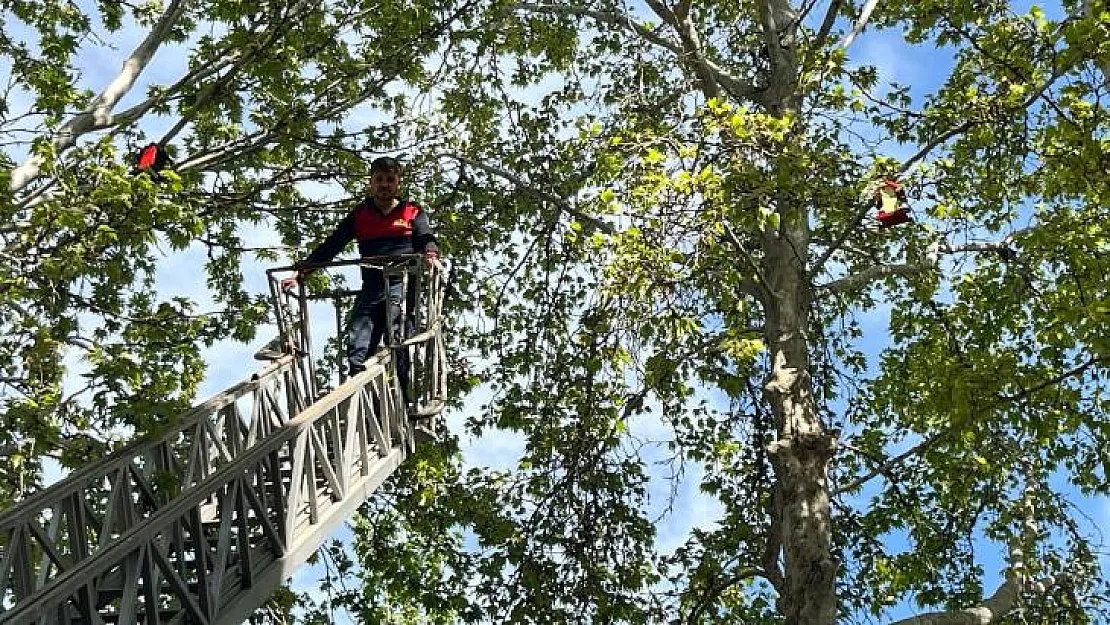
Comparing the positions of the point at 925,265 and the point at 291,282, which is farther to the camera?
the point at 925,265

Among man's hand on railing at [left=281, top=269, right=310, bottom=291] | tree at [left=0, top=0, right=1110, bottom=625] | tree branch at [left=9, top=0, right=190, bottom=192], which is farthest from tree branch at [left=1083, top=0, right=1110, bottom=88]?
tree branch at [left=9, top=0, right=190, bottom=192]

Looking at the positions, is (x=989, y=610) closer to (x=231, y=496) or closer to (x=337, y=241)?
(x=337, y=241)

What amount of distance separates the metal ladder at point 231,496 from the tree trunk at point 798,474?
2.64 metres

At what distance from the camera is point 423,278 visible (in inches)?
354

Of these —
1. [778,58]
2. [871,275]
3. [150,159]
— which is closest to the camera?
[150,159]

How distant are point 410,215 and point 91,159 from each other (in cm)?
253

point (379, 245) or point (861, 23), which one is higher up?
point (861, 23)

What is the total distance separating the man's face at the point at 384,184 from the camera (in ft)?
28.7

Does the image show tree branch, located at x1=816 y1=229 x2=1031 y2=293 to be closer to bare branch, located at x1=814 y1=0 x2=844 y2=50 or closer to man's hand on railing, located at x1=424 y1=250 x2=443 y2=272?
bare branch, located at x1=814 y1=0 x2=844 y2=50

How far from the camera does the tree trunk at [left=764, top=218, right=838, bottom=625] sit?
27.0 feet

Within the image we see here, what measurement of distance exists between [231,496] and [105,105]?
575cm

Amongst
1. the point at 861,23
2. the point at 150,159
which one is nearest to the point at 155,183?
the point at 150,159

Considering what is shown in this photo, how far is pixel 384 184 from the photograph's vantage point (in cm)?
877

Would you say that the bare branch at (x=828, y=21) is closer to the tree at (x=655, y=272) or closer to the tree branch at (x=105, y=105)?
the tree at (x=655, y=272)
